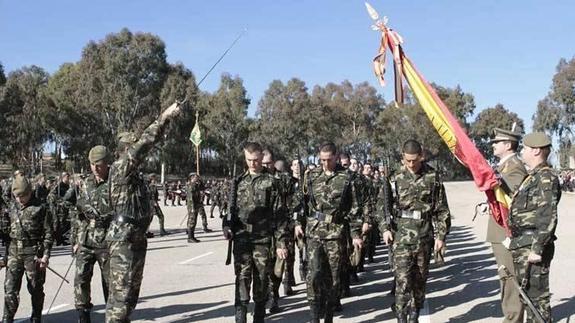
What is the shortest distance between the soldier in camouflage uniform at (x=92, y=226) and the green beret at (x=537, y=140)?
4093 mm

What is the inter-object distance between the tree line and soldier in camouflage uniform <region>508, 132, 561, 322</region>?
139 ft

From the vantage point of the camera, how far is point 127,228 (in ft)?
17.5

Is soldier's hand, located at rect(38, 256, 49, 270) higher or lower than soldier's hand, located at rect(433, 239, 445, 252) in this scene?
higher

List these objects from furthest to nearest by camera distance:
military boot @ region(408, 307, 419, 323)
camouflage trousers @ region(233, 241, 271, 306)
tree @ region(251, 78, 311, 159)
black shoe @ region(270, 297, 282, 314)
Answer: tree @ region(251, 78, 311, 159), black shoe @ region(270, 297, 282, 314), camouflage trousers @ region(233, 241, 271, 306), military boot @ region(408, 307, 419, 323)

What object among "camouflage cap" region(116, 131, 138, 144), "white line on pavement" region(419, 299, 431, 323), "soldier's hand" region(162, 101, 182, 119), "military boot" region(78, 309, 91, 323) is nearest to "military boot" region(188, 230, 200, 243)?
"white line on pavement" region(419, 299, 431, 323)

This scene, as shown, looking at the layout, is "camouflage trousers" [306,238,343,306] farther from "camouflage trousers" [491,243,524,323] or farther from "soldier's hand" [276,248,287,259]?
"camouflage trousers" [491,243,524,323]

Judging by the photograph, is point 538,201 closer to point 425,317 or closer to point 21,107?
point 425,317

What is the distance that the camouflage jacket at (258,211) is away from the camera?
651cm

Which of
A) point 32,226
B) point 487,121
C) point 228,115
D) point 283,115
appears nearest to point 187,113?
point 228,115

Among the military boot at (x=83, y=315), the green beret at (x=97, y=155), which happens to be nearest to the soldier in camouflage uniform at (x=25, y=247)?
the military boot at (x=83, y=315)

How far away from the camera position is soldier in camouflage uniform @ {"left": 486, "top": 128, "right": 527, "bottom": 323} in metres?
6.00

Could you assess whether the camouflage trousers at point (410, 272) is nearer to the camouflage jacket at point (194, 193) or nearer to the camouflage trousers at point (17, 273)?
the camouflage trousers at point (17, 273)

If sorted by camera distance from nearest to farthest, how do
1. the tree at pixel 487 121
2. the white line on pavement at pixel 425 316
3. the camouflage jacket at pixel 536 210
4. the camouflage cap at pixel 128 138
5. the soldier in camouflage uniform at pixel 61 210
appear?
1. the camouflage jacket at pixel 536 210
2. the camouflage cap at pixel 128 138
3. the white line on pavement at pixel 425 316
4. the soldier in camouflage uniform at pixel 61 210
5. the tree at pixel 487 121

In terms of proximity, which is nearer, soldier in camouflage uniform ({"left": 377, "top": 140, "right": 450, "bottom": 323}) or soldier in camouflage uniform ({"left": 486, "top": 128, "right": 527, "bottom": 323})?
soldier in camouflage uniform ({"left": 486, "top": 128, "right": 527, "bottom": 323})
